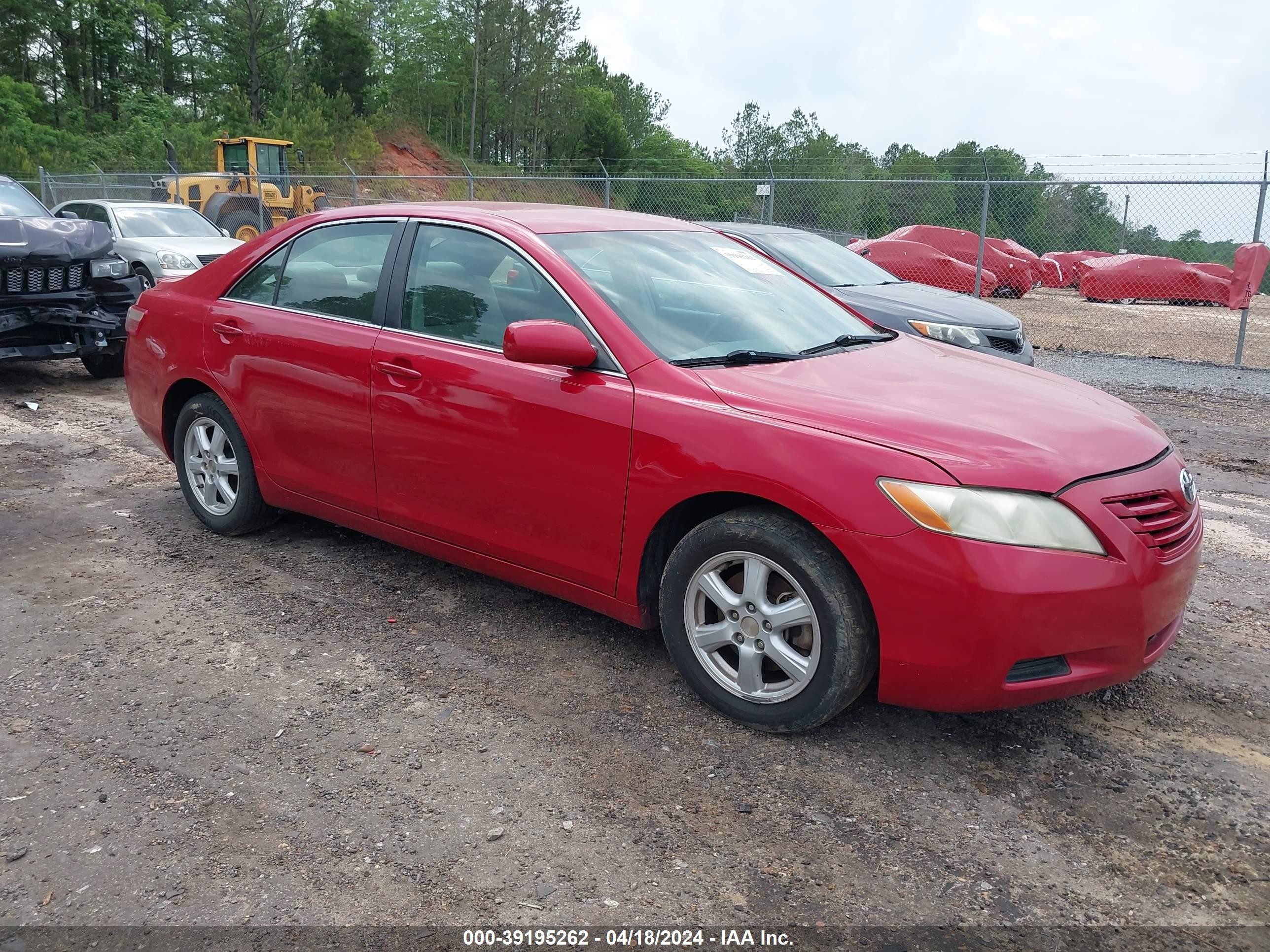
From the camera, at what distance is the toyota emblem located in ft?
10.3

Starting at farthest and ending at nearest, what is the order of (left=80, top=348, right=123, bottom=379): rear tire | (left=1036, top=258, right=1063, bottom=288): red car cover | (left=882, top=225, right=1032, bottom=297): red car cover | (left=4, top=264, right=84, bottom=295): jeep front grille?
1. (left=1036, top=258, right=1063, bottom=288): red car cover
2. (left=882, top=225, right=1032, bottom=297): red car cover
3. (left=80, top=348, right=123, bottom=379): rear tire
4. (left=4, top=264, right=84, bottom=295): jeep front grille

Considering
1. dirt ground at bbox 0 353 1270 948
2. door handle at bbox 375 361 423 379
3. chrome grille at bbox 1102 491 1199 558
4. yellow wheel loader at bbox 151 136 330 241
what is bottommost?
dirt ground at bbox 0 353 1270 948

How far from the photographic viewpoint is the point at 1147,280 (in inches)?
902

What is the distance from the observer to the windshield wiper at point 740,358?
3393 millimetres

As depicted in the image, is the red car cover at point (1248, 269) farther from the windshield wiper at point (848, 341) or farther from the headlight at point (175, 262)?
the headlight at point (175, 262)

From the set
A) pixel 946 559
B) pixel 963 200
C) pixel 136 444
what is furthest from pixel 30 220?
pixel 963 200

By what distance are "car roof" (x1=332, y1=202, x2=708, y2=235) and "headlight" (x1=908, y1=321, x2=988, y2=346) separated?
3.85 m

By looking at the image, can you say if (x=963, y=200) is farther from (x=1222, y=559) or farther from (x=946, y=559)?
(x=946, y=559)

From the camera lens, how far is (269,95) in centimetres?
5709

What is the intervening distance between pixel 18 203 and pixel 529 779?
387 inches

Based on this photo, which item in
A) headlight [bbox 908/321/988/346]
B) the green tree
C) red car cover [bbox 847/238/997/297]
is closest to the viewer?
headlight [bbox 908/321/988/346]

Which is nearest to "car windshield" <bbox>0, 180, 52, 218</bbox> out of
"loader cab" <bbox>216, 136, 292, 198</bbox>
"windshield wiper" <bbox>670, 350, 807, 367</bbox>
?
"windshield wiper" <bbox>670, 350, 807, 367</bbox>

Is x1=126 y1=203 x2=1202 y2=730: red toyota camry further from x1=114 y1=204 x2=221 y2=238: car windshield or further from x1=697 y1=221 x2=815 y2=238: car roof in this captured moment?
x1=114 y1=204 x2=221 y2=238: car windshield

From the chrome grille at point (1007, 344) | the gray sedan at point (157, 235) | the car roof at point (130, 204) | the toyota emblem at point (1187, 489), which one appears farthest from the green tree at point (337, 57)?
the toyota emblem at point (1187, 489)
